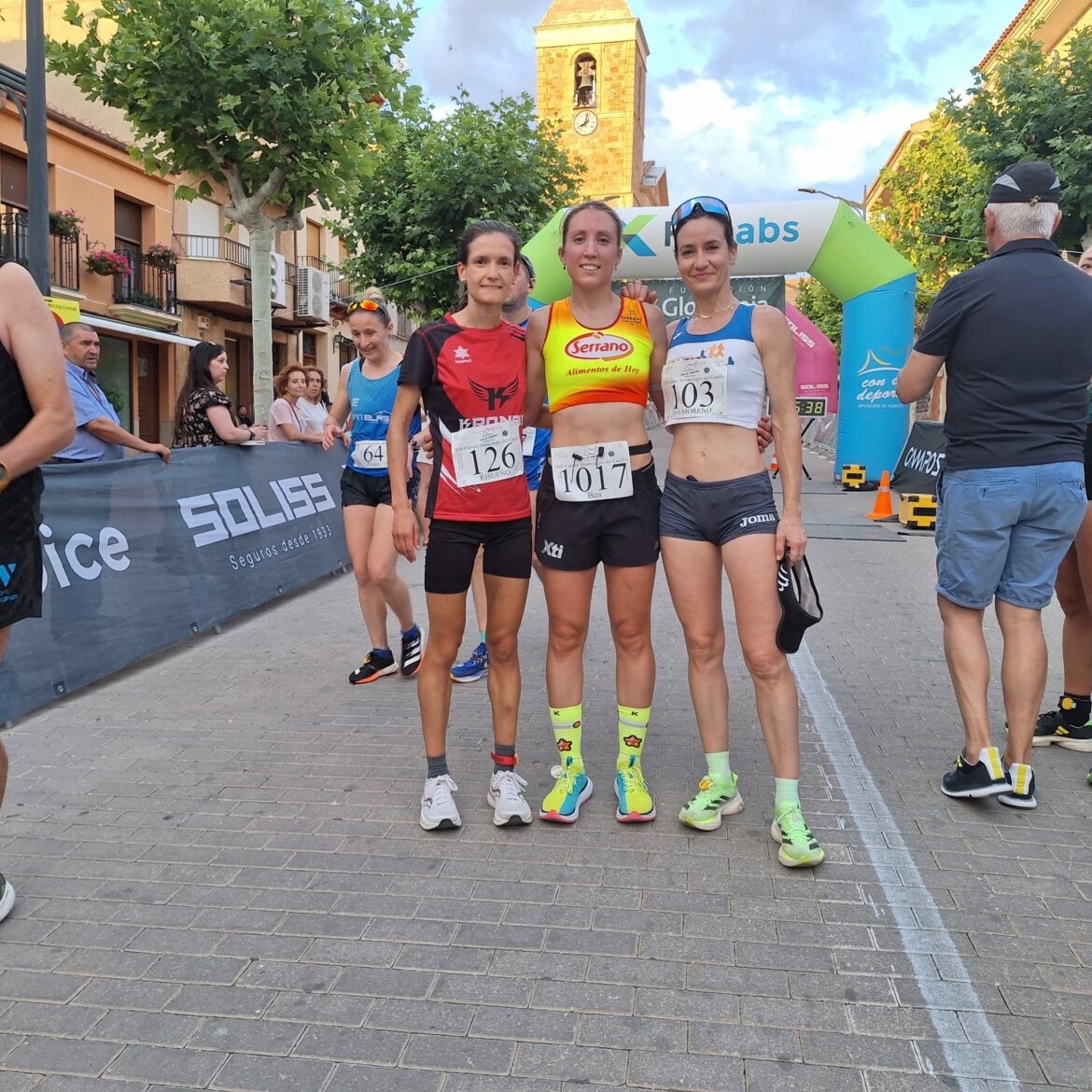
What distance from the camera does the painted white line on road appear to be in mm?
2297

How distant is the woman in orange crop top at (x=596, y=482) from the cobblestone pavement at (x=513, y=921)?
0.37 metres

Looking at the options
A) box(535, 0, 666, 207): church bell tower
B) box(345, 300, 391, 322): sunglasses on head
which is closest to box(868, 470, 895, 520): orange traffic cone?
box(345, 300, 391, 322): sunglasses on head

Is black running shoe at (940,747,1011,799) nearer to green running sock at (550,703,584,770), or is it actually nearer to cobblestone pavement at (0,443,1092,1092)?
cobblestone pavement at (0,443,1092,1092)

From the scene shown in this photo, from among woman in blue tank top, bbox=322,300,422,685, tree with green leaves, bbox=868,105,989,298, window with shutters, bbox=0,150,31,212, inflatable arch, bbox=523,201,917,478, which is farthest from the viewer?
tree with green leaves, bbox=868,105,989,298

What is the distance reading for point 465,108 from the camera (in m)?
24.5

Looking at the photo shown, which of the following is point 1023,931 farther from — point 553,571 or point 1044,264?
point 1044,264

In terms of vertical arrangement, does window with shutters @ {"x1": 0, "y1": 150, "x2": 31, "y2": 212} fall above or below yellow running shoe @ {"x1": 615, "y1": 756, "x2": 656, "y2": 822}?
above

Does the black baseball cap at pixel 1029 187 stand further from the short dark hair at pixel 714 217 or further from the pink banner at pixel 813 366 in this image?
the pink banner at pixel 813 366

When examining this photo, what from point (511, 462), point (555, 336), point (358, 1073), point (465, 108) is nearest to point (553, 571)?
point (511, 462)

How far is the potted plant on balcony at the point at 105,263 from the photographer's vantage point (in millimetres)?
23188

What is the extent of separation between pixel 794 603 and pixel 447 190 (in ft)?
72.5

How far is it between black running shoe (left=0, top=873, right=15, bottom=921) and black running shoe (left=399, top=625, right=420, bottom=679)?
2.94 metres

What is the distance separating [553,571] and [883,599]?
5293mm

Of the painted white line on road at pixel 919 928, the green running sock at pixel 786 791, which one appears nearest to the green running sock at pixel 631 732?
the green running sock at pixel 786 791
